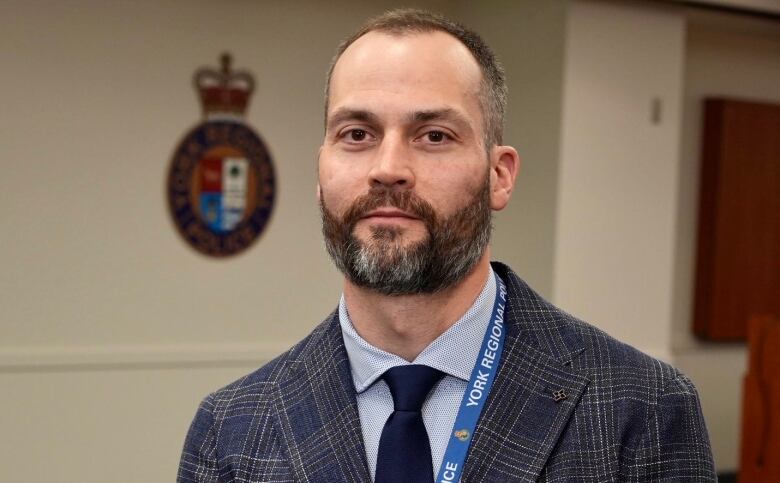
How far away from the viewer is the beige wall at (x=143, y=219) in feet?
14.3

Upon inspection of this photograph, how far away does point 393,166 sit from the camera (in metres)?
1.35

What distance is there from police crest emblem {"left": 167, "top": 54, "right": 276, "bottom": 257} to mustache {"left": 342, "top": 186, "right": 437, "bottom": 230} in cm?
346

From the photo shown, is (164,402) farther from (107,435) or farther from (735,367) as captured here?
(735,367)

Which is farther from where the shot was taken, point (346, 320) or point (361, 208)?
point (346, 320)

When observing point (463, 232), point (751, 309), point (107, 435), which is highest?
point (463, 232)

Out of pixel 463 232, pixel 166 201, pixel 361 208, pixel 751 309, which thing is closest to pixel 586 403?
pixel 463 232

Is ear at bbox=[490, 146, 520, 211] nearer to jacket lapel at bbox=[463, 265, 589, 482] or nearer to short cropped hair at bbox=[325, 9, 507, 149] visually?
short cropped hair at bbox=[325, 9, 507, 149]

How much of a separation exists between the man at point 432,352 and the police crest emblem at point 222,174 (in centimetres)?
330

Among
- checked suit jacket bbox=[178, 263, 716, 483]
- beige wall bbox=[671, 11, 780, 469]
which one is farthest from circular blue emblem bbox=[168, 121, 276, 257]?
checked suit jacket bbox=[178, 263, 716, 483]

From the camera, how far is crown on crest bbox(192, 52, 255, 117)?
4734mm

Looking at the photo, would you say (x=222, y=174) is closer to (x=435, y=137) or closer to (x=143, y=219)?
(x=143, y=219)

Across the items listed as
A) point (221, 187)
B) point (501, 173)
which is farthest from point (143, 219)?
point (501, 173)

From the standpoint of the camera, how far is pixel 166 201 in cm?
468

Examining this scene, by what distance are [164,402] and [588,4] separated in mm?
2834
